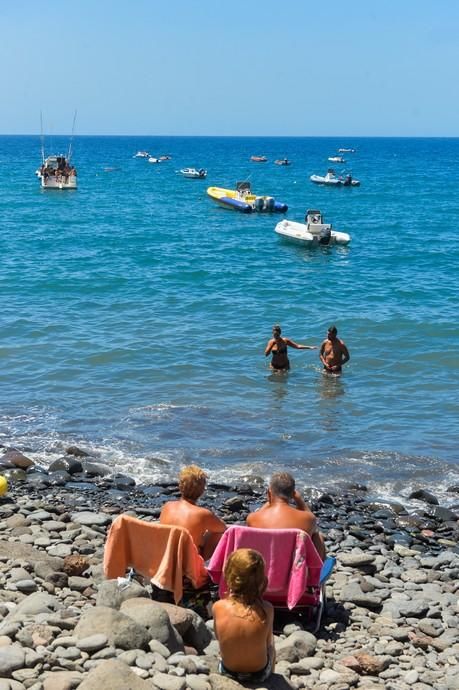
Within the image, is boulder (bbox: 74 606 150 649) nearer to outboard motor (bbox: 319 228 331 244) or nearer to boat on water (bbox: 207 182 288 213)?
outboard motor (bbox: 319 228 331 244)

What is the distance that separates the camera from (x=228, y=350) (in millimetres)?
21781

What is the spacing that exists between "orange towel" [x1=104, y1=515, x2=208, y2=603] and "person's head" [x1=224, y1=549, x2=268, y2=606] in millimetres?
1410

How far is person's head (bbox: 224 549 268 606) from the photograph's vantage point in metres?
6.23

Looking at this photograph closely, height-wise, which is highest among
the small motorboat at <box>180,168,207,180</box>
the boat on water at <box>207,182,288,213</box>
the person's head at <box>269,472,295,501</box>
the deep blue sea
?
the small motorboat at <box>180,168,207,180</box>

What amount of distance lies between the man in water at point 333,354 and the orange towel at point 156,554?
11.7 m

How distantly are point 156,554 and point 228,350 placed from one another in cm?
1402

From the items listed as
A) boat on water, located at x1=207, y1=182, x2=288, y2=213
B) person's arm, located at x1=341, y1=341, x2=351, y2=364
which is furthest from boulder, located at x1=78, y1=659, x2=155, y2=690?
boat on water, located at x1=207, y1=182, x2=288, y2=213

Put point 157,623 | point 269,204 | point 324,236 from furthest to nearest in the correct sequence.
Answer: point 269,204
point 324,236
point 157,623

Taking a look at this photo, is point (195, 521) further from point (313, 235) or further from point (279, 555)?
point (313, 235)

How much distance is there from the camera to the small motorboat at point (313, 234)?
3943 centimetres

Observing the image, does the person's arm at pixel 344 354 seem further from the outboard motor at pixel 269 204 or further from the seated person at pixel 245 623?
the outboard motor at pixel 269 204

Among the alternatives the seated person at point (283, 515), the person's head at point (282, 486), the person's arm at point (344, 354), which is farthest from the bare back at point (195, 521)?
the person's arm at point (344, 354)

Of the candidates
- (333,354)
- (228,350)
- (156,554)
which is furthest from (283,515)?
(228,350)

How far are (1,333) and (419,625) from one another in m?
16.4
